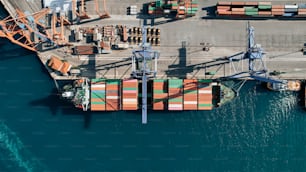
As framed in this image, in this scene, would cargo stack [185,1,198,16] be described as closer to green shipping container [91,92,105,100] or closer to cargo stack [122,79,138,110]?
cargo stack [122,79,138,110]

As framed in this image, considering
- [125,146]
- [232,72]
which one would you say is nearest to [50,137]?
[125,146]

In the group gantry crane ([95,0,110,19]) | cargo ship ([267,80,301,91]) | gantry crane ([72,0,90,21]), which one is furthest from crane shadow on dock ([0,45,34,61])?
cargo ship ([267,80,301,91])

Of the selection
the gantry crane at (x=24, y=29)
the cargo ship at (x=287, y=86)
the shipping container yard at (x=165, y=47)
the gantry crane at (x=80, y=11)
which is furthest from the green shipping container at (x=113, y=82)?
the cargo ship at (x=287, y=86)

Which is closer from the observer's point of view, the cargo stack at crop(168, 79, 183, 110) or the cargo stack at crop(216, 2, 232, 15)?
the cargo stack at crop(168, 79, 183, 110)

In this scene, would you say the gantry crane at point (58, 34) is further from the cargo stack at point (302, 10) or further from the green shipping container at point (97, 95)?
the cargo stack at point (302, 10)

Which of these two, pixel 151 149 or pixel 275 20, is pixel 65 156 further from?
pixel 275 20

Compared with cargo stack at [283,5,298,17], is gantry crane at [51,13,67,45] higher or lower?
lower

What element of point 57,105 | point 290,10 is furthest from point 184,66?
point 57,105
